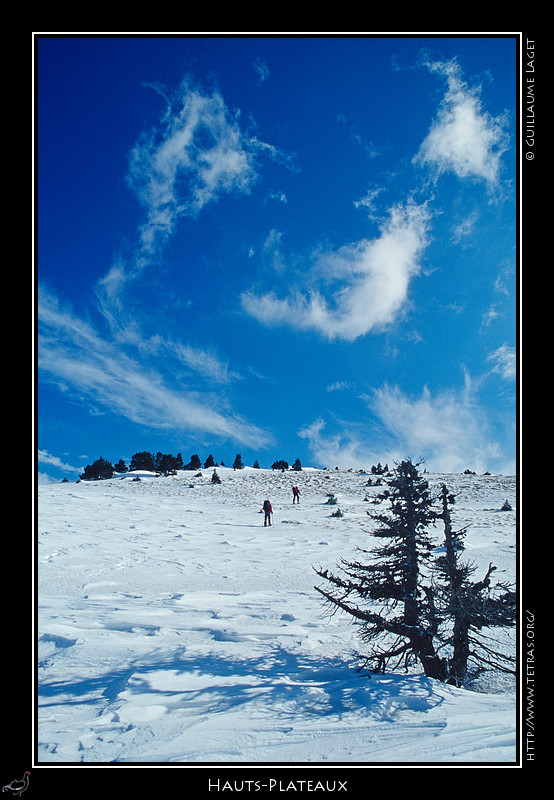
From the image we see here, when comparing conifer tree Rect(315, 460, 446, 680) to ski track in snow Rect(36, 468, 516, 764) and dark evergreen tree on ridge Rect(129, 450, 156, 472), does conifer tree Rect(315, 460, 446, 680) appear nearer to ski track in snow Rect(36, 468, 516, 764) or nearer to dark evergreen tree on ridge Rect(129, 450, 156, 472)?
ski track in snow Rect(36, 468, 516, 764)

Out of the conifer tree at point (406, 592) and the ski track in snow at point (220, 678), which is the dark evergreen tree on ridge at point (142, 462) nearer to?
the ski track in snow at point (220, 678)

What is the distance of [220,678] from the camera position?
4.09 metres

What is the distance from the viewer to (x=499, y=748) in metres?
3.07
